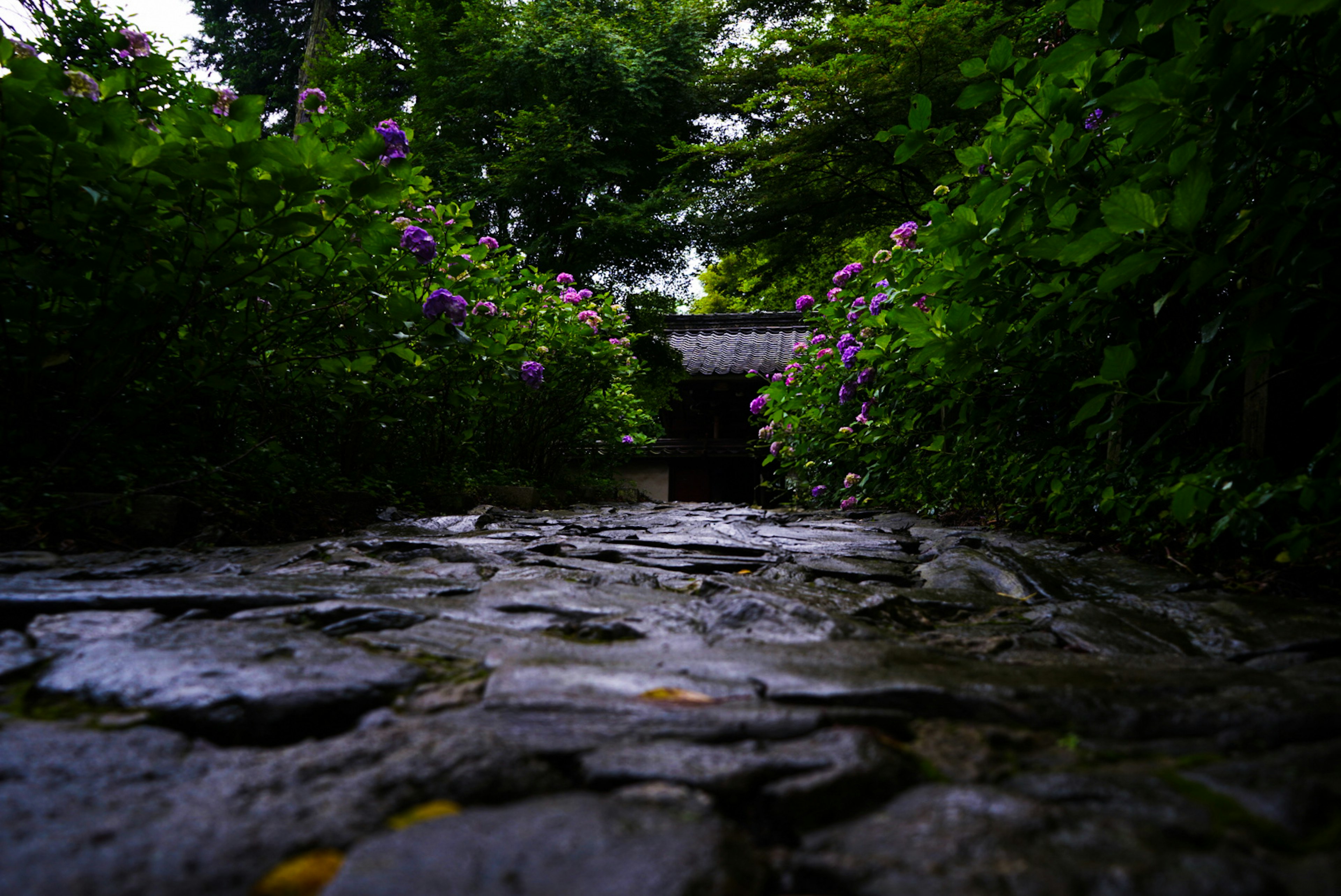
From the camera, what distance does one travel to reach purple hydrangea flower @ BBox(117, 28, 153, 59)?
3.01 metres

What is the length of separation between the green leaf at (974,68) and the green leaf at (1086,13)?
0.44 meters

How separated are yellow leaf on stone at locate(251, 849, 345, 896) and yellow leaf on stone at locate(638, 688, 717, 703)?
501mm

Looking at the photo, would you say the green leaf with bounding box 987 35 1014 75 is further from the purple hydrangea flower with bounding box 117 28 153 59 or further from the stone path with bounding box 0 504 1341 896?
the purple hydrangea flower with bounding box 117 28 153 59

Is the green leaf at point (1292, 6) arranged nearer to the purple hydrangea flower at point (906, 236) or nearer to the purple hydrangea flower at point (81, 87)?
the purple hydrangea flower at point (81, 87)

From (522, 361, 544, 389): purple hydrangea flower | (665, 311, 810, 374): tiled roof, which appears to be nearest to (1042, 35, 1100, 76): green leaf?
(522, 361, 544, 389): purple hydrangea flower

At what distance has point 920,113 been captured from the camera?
2.41 metres

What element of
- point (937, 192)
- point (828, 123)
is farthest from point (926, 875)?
point (828, 123)

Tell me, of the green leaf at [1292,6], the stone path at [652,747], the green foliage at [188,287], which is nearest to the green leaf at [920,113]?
the green leaf at [1292,6]

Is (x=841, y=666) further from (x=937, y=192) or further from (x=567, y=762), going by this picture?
(x=937, y=192)

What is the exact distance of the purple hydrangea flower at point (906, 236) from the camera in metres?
4.94

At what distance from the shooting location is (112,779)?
768 millimetres

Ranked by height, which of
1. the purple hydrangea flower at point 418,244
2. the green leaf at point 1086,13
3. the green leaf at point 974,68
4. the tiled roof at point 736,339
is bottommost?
the purple hydrangea flower at point 418,244

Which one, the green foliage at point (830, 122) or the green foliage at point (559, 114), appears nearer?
the green foliage at point (830, 122)

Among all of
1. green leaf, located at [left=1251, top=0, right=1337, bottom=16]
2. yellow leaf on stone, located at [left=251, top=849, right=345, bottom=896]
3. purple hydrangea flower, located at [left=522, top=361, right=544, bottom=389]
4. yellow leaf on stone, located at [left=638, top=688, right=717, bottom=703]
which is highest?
green leaf, located at [left=1251, top=0, right=1337, bottom=16]
